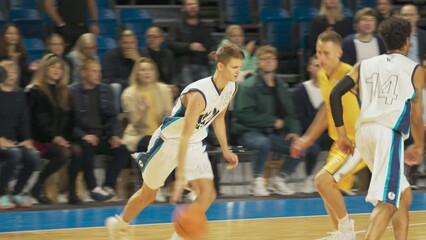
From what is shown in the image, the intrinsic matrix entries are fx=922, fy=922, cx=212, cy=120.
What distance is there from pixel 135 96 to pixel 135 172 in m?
0.86

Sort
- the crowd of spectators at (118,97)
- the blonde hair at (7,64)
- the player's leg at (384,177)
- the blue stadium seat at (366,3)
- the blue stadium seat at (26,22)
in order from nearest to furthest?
the player's leg at (384,177) < the blonde hair at (7,64) < the crowd of spectators at (118,97) < the blue stadium seat at (26,22) < the blue stadium seat at (366,3)

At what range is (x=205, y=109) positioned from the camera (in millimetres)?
6250

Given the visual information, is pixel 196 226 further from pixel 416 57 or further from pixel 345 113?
pixel 416 57

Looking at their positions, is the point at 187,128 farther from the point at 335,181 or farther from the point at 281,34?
the point at 281,34

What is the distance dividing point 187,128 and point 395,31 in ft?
4.85

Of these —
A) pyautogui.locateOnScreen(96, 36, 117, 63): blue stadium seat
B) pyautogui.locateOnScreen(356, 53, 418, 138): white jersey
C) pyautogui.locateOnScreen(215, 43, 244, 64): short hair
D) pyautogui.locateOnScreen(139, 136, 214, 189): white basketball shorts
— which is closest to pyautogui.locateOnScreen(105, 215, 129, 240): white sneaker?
pyautogui.locateOnScreen(139, 136, 214, 189): white basketball shorts

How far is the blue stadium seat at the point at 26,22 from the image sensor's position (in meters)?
10.8

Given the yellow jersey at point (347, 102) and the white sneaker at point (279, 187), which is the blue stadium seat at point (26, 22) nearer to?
the white sneaker at point (279, 187)

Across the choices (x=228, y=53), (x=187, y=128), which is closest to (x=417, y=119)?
(x=228, y=53)

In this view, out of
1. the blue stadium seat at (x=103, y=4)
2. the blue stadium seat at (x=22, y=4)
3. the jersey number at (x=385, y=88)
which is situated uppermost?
the blue stadium seat at (x=22, y=4)

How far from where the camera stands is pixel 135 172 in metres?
9.48

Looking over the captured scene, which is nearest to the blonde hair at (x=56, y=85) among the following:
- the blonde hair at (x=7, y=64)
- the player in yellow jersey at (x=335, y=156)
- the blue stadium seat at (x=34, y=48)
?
the blonde hair at (x=7, y=64)

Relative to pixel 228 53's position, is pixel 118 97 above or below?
below

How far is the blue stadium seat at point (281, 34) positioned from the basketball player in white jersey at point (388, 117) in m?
5.56
